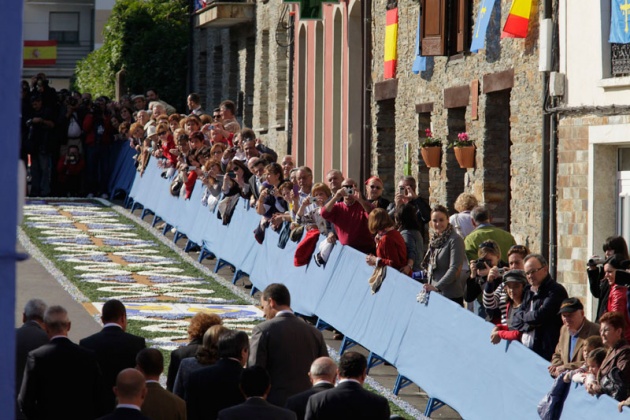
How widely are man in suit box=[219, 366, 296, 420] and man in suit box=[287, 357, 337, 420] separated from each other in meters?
0.54

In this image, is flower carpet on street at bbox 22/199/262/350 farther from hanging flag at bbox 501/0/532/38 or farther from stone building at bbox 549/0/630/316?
hanging flag at bbox 501/0/532/38

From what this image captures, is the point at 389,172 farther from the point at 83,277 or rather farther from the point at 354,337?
the point at 354,337

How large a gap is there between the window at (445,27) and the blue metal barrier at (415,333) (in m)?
3.89

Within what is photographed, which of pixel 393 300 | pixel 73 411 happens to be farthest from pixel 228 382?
pixel 393 300

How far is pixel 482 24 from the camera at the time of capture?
766 inches

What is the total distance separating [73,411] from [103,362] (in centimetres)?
87

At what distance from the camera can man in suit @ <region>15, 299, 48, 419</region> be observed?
9.51 metres

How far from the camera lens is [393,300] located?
13.5 meters

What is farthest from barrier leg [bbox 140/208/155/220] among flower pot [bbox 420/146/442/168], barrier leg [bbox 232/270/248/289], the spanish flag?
the spanish flag

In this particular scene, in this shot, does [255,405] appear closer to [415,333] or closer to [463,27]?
[415,333]

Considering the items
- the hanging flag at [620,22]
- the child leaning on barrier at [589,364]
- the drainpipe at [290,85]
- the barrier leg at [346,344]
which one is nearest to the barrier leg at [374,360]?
the barrier leg at [346,344]

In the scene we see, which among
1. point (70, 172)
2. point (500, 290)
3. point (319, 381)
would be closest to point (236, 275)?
point (500, 290)

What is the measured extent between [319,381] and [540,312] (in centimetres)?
262

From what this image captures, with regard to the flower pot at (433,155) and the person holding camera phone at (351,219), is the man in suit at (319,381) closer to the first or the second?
the person holding camera phone at (351,219)
